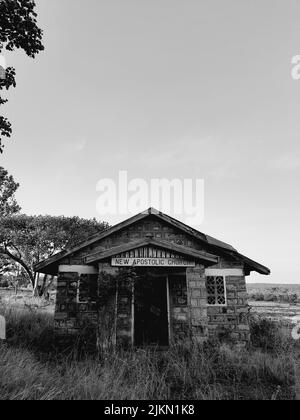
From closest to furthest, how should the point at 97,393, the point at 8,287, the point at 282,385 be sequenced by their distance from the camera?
the point at 97,393 < the point at 282,385 < the point at 8,287

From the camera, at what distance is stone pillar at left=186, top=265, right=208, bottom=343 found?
26.5 feet

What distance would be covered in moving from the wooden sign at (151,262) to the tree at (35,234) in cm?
1825

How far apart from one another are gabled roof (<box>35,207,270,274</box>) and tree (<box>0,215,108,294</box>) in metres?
15.0

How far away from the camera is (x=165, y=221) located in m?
12.3

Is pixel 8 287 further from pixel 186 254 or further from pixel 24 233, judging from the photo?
pixel 186 254

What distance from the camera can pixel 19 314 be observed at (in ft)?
40.7

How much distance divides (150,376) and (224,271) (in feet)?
20.2

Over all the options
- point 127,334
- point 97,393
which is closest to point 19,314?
point 127,334

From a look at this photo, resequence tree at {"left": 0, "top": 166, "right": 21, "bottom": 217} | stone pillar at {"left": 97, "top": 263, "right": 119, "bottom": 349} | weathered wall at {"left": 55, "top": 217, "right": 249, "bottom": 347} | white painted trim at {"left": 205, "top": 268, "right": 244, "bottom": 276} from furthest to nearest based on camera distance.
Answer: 1. tree at {"left": 0, "top": 166, "right": 21, "bottom": 217}
2. white painted trim at {"left": 205, "top": 268, "right": 244, "bottom": 276}
3. weathered wall at {"left": 55, "top": 217, "right": 249, "bottom": 347}
4. stone pillar at {"left": 97, "top": 263, "right": 119, "bottom": 349}

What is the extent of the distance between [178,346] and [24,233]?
2219cm

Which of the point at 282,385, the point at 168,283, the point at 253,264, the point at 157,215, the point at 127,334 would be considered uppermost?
the point at 157,215

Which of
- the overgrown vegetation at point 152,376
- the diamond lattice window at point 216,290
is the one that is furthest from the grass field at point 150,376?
the diamond lattice window at point 216,290

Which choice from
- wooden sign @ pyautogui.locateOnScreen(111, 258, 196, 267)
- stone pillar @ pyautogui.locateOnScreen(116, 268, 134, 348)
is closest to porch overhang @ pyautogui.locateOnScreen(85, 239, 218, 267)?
wooden sign @ pyautogui.locateOnScreen(111, 258, 196, 267)

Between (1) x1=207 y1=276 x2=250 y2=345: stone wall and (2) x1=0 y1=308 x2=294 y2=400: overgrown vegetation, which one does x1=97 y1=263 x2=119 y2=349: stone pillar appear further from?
(1) x1=207 y1=276 x2=250 y2=345: stone wall
